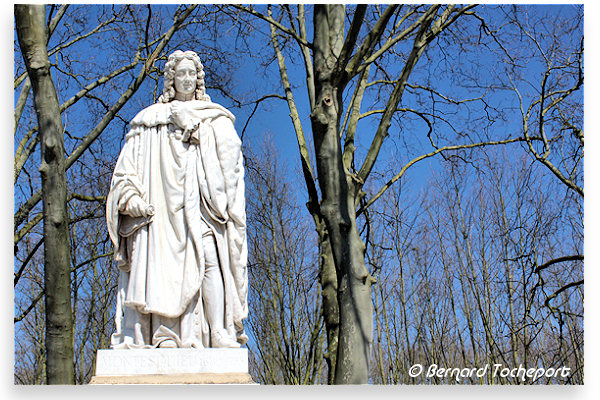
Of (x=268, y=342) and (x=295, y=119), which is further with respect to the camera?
(x=268, y=342)

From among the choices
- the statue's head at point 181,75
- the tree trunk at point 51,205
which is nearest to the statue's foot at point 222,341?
the statue's head at point 181,75

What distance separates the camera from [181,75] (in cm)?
506

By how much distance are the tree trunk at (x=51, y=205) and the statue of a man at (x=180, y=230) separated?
1412 millimetres

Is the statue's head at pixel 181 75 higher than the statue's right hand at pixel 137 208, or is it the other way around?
the statue's head at pixel 181 75

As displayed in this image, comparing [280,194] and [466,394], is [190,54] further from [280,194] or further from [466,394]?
[280,194]

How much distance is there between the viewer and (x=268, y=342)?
469 inches

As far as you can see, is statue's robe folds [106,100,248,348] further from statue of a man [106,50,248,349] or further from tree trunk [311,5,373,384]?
tree trunk [311,5,373,384]

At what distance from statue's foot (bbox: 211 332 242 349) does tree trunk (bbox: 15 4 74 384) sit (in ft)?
6.46

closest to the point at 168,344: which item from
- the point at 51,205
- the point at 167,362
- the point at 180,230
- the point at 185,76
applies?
the point at 167,362

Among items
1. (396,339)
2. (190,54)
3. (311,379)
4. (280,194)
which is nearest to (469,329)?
(396,339)

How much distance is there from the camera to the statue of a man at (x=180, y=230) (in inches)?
178

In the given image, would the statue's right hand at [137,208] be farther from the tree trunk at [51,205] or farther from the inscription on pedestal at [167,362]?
the tree trunk at [51,205]

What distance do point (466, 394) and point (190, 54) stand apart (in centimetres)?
317

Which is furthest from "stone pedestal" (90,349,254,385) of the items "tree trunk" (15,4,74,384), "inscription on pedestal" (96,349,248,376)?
"tree trunk" (15,4,74,384)
